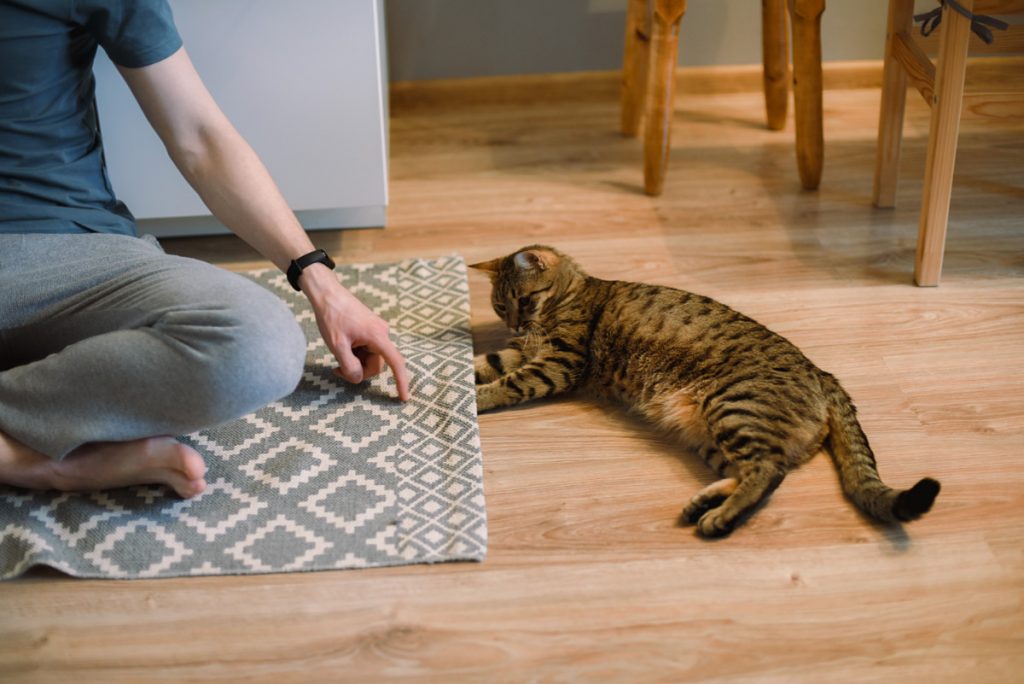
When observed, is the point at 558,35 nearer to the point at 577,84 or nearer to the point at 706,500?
the point at 577,84

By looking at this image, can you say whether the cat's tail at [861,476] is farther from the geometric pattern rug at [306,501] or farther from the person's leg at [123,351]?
the person's leg at [123,351]

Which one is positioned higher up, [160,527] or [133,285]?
[133,285]

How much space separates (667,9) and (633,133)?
0.56 meters

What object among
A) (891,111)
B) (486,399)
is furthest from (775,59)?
(486,399)

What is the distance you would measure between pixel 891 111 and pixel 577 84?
3.14 feet

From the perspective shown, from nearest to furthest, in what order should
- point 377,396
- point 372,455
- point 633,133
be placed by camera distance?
1. point 372,455
2. point 377,396
3. point 633,133

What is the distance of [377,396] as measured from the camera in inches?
63.5

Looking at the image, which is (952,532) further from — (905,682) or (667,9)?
(667,9)

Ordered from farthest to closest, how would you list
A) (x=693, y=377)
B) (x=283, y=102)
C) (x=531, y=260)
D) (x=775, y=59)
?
(x=775, y=59) < (x=283, y=102) < (x=531, y=260) < (x=693, y=377)

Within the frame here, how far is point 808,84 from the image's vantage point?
220 centimetres

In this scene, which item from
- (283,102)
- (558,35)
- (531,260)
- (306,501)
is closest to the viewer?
(306,501)

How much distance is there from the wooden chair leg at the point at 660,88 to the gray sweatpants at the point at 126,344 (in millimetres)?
1120

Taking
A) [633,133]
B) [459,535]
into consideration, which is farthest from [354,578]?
[633,133]

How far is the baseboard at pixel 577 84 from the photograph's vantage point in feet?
9.14
